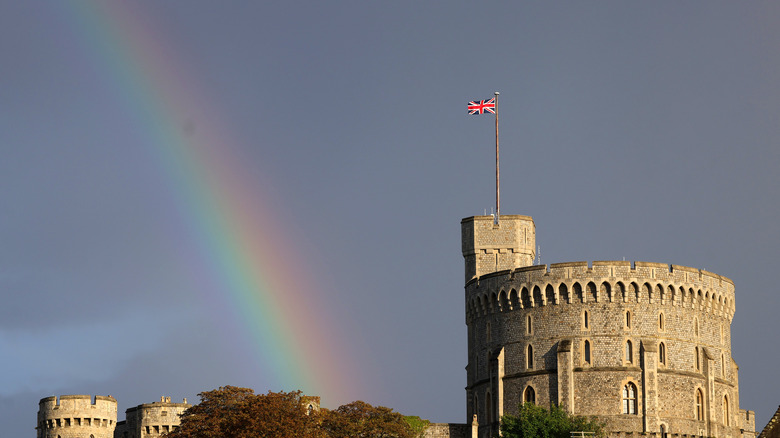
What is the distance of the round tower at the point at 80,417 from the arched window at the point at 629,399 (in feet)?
170

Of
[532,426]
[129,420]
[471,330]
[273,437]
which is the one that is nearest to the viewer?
[273,437]

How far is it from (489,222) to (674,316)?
1886 centimetres

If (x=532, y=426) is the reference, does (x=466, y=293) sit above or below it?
above

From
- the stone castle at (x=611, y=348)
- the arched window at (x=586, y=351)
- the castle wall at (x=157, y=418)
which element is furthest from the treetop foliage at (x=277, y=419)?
the arched window at (x=586, y=351)

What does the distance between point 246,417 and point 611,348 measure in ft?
97.3

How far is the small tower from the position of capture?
123750 millimetres

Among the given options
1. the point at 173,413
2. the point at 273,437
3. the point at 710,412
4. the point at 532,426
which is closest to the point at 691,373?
the point at 710,412

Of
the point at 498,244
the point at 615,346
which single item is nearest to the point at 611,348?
the point at 615,346

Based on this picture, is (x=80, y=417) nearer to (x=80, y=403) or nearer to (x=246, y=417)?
(x=80, y=403)

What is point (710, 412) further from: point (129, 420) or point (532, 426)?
point (129, 420)

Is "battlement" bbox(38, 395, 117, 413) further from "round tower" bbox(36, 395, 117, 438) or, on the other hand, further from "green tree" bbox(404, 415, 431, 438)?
"green tree" bbox(404, 415, 431, 438)

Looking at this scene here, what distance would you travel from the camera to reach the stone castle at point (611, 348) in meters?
112

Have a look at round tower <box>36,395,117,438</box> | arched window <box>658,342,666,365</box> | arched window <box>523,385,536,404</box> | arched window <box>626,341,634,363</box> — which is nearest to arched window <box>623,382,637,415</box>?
arched window <box>626,341,634,363</box>

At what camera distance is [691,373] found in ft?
376
